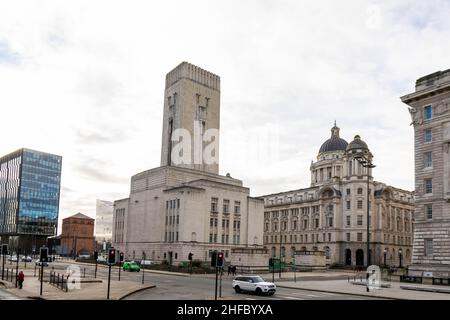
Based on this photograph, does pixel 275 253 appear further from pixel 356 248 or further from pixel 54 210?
pixel 54 210

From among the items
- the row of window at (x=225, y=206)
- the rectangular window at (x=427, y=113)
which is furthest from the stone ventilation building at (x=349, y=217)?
the rectangular window at (x=427, y=113)

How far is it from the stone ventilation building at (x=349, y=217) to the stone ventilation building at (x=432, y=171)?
5120 cm

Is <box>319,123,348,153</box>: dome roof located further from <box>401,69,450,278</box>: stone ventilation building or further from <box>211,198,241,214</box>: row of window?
<box>401,69,450,278</box>: stone ventilation building

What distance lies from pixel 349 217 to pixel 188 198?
4823 centimetres

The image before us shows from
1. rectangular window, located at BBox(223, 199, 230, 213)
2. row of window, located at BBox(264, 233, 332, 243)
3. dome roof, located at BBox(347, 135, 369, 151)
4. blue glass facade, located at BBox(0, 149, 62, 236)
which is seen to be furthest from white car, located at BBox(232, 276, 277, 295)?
blue glass facade, located at BBox(0, 149, 62, 236)

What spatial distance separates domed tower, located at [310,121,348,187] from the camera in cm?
13138

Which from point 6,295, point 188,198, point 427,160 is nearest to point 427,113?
point 427,160

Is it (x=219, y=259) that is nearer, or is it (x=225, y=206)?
(x=219, y=259)

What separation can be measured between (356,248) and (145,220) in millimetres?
50920

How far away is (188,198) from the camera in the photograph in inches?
3356

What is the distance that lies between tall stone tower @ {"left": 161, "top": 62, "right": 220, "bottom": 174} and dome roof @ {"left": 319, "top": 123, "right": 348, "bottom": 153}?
47.1 meters

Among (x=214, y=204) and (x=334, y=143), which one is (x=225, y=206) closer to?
(x=214, y=204)
